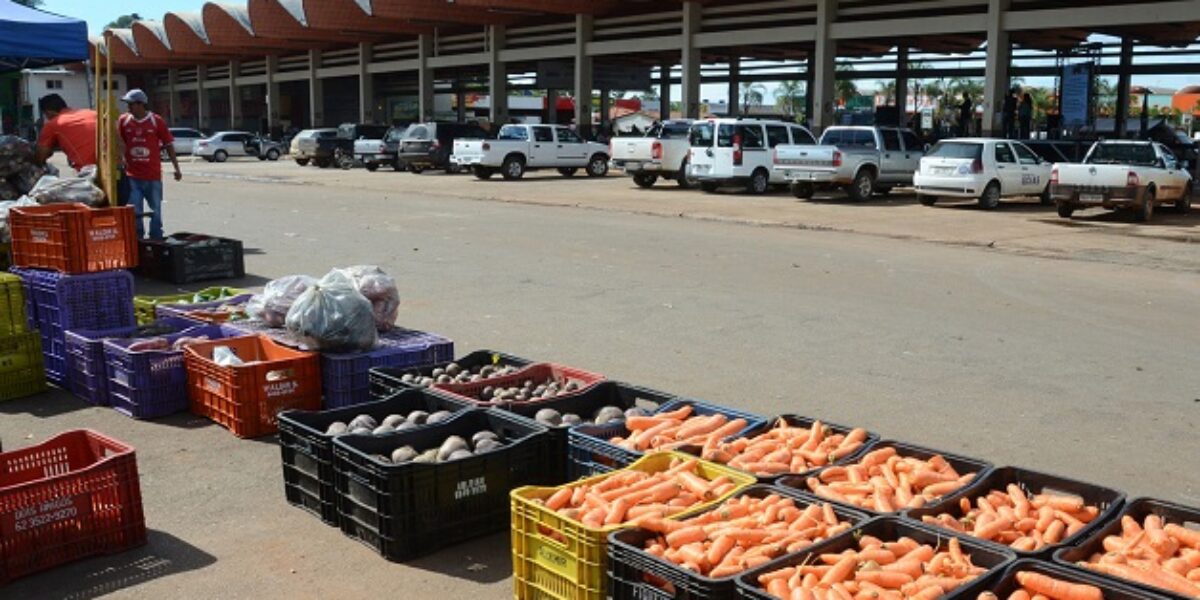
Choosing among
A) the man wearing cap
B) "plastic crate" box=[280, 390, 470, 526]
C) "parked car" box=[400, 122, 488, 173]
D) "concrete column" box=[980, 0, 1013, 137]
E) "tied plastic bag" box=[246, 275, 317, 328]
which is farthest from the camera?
"parked car" box=[400, 122, 488, 173]

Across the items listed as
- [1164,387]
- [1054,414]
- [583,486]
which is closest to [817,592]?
[583,486]

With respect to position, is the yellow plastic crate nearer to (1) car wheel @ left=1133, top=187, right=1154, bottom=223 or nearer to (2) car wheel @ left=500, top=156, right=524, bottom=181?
(1) car wheel @ left=1133, top=187, right=1154, bottom=223

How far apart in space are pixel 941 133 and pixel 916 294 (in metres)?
30.6

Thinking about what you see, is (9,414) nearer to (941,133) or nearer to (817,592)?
(817,592)

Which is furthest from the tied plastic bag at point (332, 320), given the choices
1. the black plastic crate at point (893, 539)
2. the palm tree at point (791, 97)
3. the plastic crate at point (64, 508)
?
the palm tree at point (791, 97)

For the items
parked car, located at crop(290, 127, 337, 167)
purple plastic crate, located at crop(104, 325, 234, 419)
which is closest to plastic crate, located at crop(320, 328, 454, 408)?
purple plastic crate, located at crop(104, 325, 234, 419)

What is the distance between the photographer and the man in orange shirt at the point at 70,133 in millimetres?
11180

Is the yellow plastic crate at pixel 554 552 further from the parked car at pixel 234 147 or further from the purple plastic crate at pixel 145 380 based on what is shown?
the parked car at pixel 234 147

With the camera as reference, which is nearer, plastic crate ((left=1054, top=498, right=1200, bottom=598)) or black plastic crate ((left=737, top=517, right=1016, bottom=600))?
black plastic crate ((left=737, top=517, right=1016, bottom=600))

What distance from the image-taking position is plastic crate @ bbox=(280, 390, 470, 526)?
496 centimetres

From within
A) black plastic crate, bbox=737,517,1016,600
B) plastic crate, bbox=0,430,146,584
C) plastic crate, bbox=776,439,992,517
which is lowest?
plastic crate, bbox=0,430,146,584

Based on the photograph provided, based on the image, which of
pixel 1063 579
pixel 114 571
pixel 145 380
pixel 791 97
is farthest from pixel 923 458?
pixel 791 97

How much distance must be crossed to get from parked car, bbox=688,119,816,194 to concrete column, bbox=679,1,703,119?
930 cm

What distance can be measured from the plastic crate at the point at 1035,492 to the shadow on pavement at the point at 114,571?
3.14 m
